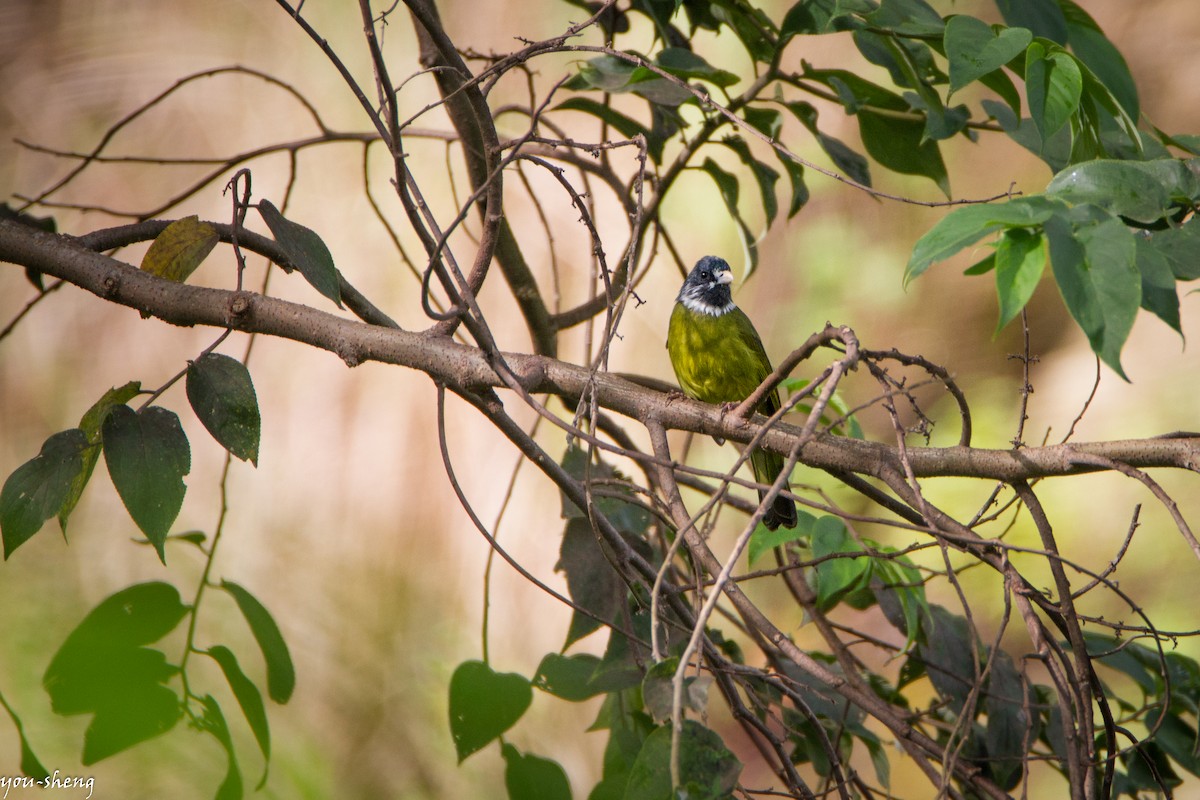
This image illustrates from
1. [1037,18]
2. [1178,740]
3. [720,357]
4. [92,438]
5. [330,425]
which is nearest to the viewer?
[92,438]

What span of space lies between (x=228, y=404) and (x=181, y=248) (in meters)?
0.38

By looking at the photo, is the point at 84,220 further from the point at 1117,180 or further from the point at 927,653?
the point at 1117,180

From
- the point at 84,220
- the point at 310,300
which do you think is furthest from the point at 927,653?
the point at 84,220

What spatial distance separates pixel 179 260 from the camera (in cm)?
172

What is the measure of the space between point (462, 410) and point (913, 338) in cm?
296

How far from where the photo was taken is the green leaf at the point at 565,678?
1.77 meters

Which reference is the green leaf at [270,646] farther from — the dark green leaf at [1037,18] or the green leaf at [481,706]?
the dark green leaf at [1037,18]

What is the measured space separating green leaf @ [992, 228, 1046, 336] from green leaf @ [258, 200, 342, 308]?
3.07 ft

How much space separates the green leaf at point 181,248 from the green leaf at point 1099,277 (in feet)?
4.31

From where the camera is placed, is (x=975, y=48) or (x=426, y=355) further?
(x=426, y=355)

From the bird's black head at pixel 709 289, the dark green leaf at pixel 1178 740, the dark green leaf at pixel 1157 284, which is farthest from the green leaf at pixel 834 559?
the bird's black head at pixel 709 289

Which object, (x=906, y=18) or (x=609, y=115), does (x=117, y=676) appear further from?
(x=906, y=18)

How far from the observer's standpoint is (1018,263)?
3.75 feet

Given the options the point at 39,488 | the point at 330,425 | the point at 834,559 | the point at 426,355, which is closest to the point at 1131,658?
the point at 834,559
